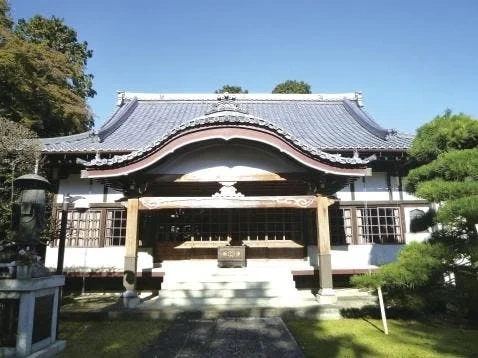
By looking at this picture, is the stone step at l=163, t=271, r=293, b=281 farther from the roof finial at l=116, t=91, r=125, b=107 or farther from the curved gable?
the roof finial at l=116, t=91, r=125, b=107

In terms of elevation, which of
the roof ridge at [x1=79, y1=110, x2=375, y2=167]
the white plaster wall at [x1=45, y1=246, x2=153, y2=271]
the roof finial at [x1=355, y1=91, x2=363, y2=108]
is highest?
the roof finial at [x1=355, y1=91, x2=363, y2=108]

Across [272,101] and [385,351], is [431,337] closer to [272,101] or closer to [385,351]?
[385,351]

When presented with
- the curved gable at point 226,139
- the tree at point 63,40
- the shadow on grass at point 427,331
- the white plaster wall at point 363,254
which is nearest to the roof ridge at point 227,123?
the curved gable at point 226,139

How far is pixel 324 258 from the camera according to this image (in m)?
10.2

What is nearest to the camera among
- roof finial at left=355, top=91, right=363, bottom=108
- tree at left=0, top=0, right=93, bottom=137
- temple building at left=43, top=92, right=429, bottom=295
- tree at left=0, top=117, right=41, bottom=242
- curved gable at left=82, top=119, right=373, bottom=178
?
curved gable at left=82, top=119, right=373, bottom=178

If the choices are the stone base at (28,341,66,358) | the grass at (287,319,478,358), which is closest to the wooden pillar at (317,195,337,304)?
the grass at (287,319,478,358)

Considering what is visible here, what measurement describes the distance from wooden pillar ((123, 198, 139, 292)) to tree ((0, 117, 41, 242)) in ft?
11.9

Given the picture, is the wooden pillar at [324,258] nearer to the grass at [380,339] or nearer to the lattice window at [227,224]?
the grass at [380,339]

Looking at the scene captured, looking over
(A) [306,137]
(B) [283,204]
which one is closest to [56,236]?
(B) [283,204]

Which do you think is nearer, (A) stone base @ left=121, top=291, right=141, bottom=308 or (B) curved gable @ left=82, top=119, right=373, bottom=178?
(A) stone base @ left=121, top=291, right=141, bottom=308

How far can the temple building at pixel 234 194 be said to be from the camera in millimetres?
10430

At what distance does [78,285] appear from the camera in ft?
44.0

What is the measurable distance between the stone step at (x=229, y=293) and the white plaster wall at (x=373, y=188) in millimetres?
4940

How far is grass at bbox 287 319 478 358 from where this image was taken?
6379 mm
